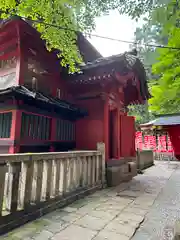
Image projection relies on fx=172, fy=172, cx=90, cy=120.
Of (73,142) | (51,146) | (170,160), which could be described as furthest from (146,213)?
(170,160)

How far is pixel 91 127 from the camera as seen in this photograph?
19.8ft

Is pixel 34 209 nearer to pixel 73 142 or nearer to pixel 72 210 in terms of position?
pixel 72 210

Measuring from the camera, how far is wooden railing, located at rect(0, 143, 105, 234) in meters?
2.37

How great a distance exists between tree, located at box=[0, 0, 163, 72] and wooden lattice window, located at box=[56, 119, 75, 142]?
1834 mm

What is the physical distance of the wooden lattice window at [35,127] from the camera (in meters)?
4.49

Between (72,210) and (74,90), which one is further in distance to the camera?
(74,90)

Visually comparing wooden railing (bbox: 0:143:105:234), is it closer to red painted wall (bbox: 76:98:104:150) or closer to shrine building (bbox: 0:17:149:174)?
shrine building (bbox: 0:17:149:174)

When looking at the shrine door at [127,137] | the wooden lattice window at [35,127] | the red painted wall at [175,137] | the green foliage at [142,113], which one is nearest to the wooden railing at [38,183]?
the wooden lattice window at [35,127]

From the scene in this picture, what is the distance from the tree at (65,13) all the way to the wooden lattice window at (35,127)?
170 centimetres

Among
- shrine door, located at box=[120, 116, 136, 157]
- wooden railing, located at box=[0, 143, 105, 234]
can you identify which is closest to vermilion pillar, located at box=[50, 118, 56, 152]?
wooden railing, located at box=[0, 143, 105, 234]

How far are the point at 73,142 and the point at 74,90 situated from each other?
1.95m

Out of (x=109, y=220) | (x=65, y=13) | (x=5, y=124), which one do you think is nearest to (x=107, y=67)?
(x=65, y=13)

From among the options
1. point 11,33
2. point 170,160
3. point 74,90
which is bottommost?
point 170,160

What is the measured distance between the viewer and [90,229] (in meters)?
2.46
